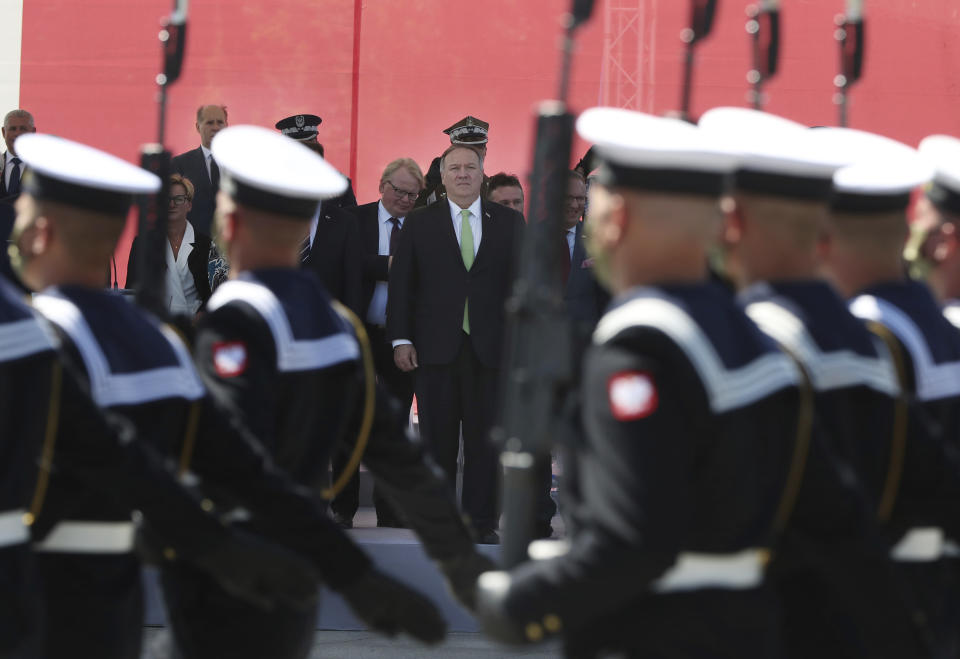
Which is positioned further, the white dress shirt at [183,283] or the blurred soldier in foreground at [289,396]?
the white dress shirt at [183,283]

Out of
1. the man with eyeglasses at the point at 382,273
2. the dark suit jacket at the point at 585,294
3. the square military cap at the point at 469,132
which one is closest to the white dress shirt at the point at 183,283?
the man with eyeglasses at the point at 382,273

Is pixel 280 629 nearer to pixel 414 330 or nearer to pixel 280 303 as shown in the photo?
pixel 280 303

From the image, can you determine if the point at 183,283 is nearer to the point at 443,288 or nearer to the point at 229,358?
the point at 443,288

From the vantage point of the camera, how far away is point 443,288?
691 centimetres

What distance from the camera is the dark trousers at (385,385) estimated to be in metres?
7.09

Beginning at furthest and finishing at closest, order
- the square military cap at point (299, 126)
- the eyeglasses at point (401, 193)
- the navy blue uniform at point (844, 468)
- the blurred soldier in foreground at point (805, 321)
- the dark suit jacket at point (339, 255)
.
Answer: the square military cap at point (299, 126), the eyeglasses at point (401, 193), the dark suit jacket at point (339, 255), the blurred soldier in foreground at point (805, 321), the navy blue uniform at point (844, 468)

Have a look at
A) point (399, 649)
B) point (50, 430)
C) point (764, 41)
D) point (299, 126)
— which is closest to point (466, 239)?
point (299, 126)

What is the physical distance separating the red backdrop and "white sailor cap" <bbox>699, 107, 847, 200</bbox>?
5665 mm

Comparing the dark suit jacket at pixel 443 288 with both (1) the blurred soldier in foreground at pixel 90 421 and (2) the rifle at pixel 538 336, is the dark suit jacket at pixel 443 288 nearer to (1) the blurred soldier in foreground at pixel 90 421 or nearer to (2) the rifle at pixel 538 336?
(1) the blurred soldier in foreground at pixel 90 421

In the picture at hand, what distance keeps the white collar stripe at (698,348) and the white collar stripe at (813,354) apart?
0.25 metres

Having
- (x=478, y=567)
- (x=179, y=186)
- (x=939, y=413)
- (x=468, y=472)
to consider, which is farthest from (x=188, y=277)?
(x=939, y=413)

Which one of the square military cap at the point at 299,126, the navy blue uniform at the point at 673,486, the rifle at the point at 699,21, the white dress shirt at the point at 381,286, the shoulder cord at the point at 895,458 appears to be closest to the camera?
the navy blue uniform at the point at 673,486

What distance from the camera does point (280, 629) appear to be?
3.01 metres

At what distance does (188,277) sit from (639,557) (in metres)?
5.21
